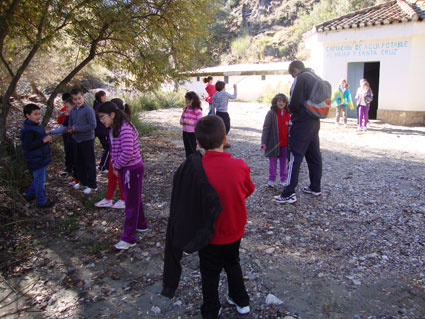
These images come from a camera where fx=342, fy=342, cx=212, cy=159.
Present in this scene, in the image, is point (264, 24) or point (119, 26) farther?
point (264, 24)

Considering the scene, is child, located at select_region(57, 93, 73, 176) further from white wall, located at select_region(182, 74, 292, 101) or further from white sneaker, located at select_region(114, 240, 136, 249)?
white wall, located at select_region(182, 74, 292, 101)

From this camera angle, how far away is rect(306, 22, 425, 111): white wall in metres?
12.1

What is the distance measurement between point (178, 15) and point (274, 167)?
376 centimetres

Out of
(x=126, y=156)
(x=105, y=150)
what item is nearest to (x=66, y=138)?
(x=105, y=150)

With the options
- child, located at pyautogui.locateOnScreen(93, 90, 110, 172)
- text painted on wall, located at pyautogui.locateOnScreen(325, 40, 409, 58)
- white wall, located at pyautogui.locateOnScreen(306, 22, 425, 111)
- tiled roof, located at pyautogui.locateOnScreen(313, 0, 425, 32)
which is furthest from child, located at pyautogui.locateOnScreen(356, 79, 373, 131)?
child, located at pyautogui.locateOnScreen(93, 90, 110, 172)

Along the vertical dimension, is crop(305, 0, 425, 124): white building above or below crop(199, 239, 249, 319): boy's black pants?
above

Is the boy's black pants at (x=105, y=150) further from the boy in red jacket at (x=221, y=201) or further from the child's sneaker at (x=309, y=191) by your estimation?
the boy in red jacket at (x=221, y=201)

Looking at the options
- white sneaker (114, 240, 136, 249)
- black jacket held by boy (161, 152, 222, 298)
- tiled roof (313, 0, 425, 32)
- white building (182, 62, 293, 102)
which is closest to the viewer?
black jacket held by boy (161, 152, 222, 298)

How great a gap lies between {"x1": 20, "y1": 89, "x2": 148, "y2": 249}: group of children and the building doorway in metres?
10.8

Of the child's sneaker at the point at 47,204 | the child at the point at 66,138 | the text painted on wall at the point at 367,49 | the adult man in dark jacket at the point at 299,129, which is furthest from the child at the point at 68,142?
the text painted on wall at the point at 367,49

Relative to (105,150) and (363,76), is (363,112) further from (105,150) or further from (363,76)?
(105,150)

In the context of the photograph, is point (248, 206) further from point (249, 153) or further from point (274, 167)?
point (249, 153)

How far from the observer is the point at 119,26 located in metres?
6.11

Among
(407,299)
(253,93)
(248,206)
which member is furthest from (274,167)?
(253,93)
